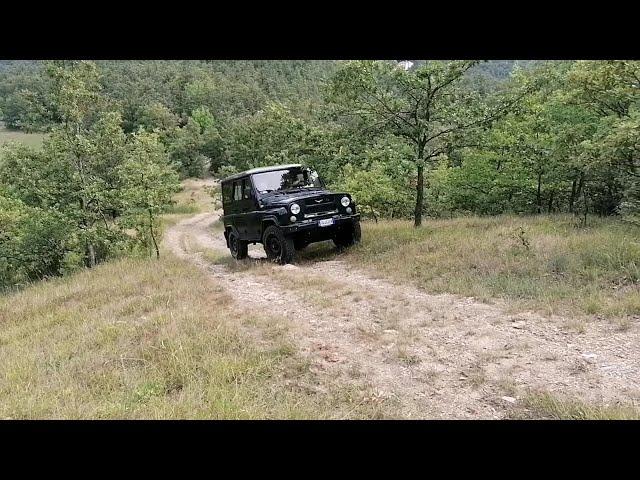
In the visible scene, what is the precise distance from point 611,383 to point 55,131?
1876 centimetres

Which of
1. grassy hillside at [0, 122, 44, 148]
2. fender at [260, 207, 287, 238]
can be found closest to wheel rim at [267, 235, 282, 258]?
fender at [260, 207, 287, 238]

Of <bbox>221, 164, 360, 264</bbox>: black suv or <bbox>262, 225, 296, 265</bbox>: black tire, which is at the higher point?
<bbox>221, 164, 360, 264</bbox>: black suv

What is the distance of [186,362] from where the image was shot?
17.2 ft

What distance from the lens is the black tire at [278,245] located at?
11055 mm

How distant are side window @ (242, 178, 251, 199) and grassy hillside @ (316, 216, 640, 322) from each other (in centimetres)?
229

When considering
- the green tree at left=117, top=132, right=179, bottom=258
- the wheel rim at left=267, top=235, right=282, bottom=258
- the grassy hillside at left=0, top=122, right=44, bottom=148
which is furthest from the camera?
the grassy hillside at left=0, top=122, right=44, bottom=148

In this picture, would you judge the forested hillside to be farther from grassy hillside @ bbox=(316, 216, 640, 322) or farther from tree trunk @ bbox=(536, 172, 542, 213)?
grassy hillside @ bbox=(316, 216, 640, 322)

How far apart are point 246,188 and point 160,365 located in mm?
7469

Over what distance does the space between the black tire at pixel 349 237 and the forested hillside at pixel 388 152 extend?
216 centimetres

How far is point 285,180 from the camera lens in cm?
Result: 1220

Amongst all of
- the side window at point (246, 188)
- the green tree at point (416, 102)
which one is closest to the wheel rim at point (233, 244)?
the side window at point (246, 188)

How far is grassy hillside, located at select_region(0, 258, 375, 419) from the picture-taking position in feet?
13.5
